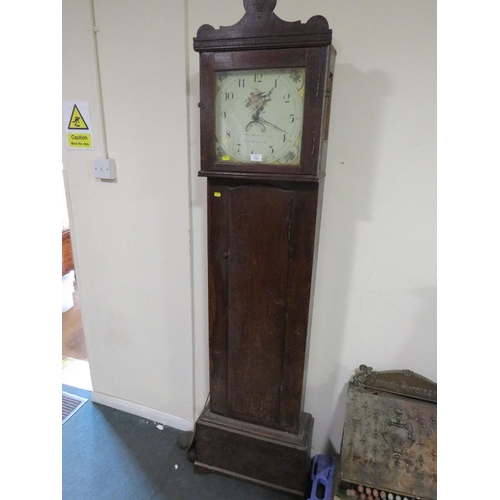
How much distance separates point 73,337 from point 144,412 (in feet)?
3.44

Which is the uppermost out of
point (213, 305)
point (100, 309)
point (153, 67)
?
point (153, 67)

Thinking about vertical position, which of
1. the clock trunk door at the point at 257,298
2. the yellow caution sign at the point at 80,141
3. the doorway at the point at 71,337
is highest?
the yellow caution sign at the point at 80,141

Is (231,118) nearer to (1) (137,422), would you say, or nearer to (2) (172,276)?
(2) (172,276)

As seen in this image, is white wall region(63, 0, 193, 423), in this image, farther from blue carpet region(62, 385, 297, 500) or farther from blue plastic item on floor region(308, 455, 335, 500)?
blue plastic item on floor region(308, 455, 335, 500)

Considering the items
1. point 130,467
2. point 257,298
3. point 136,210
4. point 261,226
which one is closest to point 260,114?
point 261,226

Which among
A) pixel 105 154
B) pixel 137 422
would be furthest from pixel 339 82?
pixel 137 422

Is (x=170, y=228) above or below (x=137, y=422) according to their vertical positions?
above

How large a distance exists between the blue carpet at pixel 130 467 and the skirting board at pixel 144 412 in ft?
0.08

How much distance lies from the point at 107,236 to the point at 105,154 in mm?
372

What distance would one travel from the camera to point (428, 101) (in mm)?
1028

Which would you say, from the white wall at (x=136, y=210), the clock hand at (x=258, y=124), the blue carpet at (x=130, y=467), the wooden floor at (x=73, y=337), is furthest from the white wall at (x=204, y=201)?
the wooden floor at (x=73, y=337)

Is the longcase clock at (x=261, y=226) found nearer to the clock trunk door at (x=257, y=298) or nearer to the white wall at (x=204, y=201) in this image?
the clock trunk door at (x=257, y=298)

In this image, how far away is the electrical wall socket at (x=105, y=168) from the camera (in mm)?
1394

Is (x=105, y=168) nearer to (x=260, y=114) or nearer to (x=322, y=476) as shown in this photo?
(x=260, y=114)
